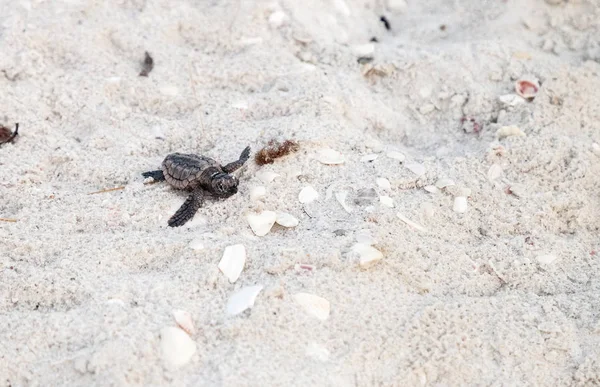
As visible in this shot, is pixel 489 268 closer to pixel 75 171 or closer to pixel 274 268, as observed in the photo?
pixel 274 268

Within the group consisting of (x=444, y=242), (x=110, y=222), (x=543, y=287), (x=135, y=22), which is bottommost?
(x=543, y=287)

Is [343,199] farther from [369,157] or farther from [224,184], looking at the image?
[224,184]

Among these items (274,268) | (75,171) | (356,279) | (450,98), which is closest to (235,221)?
(274,268)

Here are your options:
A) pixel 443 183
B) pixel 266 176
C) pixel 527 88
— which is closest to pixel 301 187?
pixel 266 176

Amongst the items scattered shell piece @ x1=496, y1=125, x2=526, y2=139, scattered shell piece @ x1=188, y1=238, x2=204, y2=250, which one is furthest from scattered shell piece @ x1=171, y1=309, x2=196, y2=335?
scattered shell piece @ x1=496, y1=125, x2=526, y2=139

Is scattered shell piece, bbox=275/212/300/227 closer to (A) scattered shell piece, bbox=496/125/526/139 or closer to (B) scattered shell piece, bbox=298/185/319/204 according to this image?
(B) scattered shell piece, bbox=298/185/319/204

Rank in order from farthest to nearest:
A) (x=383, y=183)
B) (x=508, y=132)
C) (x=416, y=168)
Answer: (x=508, y=132) → (x=416, y=168) → (x=383, y=183)
